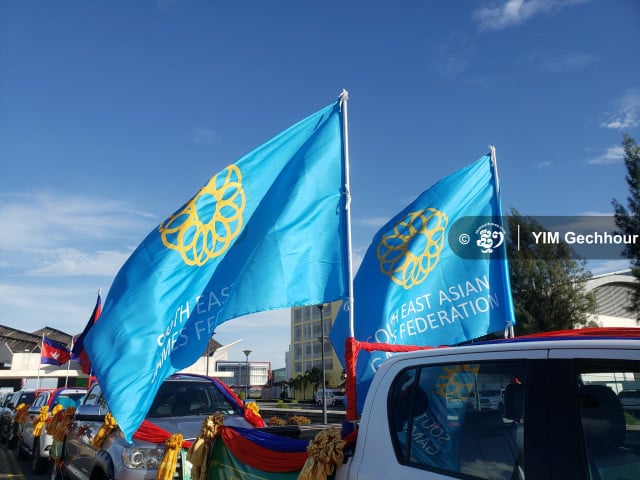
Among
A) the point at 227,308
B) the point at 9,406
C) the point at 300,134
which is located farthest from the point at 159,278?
the point at 9,406

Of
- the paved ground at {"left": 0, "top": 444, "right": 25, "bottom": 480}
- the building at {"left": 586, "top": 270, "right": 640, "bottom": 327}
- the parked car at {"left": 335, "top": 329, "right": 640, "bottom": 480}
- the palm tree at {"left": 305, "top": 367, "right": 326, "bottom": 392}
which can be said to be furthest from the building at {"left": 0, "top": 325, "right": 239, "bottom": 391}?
the parked car at {"left": 335, "top": 329, "right": 640, "bottom": 480}

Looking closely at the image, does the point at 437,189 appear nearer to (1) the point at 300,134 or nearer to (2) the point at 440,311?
(2) the point at 440,311

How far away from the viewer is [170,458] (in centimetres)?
479

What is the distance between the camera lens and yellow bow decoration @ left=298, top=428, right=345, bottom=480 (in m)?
3.06

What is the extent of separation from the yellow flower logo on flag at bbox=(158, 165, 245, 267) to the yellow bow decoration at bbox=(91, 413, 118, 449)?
2079 mm

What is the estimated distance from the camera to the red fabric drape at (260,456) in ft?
11.2

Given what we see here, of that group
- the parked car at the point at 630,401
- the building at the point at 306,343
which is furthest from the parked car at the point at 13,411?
the building at the point at 306,343

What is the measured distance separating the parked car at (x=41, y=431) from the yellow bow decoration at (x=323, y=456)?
995cm

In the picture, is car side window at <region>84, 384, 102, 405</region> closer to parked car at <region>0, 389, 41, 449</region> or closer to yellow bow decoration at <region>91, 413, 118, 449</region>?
yellow bow decoration at <region>91, 413, 118, 449</region>

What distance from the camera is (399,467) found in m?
2.70

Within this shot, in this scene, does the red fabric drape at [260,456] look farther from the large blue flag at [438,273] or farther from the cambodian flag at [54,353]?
the cambodian flag at [54,353]

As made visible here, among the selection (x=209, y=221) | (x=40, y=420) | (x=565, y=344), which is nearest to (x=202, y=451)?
Result: (x=209, y=221)

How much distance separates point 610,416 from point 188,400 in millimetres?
5330

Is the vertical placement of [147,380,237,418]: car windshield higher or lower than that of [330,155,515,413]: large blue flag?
lower
